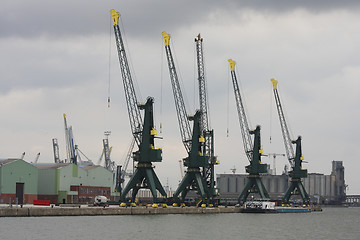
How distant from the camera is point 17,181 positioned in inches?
5600

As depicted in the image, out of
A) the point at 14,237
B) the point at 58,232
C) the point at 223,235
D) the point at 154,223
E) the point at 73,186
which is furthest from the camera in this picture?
the point at 73,186

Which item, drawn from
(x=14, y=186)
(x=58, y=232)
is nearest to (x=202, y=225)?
(x=58, y=232)

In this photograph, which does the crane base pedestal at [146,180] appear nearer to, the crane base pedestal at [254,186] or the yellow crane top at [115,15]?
the yellow crane top at [115,15]

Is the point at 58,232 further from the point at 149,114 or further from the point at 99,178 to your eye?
the point at 99,178

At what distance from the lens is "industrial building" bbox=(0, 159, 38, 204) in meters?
138

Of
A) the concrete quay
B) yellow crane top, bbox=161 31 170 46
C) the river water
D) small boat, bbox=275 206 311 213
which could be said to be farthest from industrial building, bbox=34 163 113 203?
the river water

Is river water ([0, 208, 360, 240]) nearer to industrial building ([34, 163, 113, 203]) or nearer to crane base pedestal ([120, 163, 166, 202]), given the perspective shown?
crane base pedestal ([120, 163, 166, 202])

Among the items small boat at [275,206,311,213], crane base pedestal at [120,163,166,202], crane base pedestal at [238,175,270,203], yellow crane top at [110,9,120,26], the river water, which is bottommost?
small boat at [275,206,311,213]

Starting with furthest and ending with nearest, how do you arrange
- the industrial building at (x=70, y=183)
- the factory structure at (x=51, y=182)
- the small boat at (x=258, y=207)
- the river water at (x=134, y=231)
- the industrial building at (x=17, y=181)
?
the industrial building at (x=70, y=183), the small boat at (x=258, y=207), the factory structure at (x=51, y=182), the industrial building at (x=17, y=181), the river water at (x=134, y=231)

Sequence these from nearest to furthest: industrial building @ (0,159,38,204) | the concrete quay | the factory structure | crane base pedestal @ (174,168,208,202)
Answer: the concrete quay
industrial building @ (0,159,38,204)
the factory structure
crane base pedestal @ (174,168,208,202)

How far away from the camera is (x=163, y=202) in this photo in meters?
139

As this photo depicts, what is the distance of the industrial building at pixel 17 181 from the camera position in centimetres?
13788

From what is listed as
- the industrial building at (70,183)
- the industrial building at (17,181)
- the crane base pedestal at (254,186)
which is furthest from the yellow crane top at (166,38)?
the crane base pedestal at (254,186)

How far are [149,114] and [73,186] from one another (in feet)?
140
